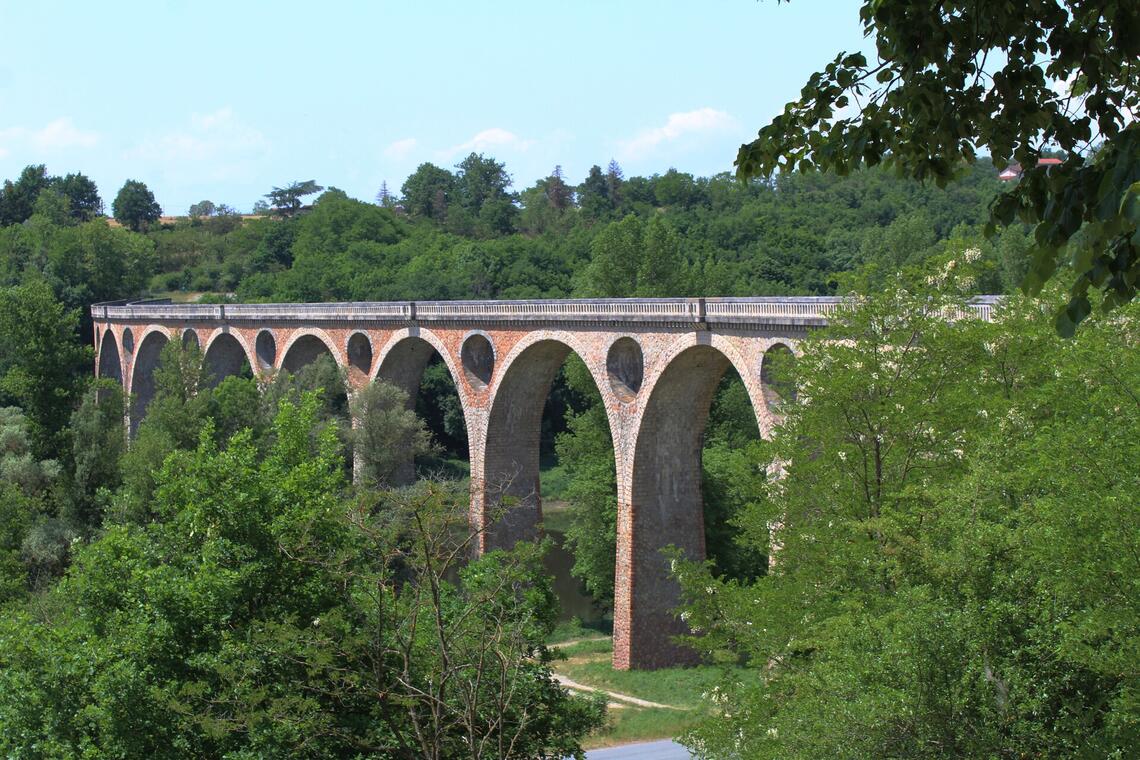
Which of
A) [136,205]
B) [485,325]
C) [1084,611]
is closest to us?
[1084,611]

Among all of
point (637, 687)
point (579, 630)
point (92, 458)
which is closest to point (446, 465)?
point (92, 458)

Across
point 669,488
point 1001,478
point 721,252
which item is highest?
point 721,252

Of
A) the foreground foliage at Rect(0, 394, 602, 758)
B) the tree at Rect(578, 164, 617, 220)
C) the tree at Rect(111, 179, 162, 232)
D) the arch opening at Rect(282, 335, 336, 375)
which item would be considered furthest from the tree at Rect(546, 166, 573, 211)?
the foreground foliage at Rect(0, 394, 602, 758)

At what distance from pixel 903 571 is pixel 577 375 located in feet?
97.6

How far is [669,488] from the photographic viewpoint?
92.9 ft

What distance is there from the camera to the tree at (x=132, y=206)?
106 metres

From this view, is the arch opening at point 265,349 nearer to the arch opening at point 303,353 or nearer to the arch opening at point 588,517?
the arch opening at point 303,353

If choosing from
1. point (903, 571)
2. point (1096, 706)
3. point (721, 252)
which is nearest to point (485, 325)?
point (903, 571)

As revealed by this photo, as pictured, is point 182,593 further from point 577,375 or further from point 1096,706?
point 577,375

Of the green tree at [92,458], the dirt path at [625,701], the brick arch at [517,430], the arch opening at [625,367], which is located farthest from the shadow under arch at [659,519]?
the green tree at [92,458]

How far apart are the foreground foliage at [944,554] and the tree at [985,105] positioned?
185 inches

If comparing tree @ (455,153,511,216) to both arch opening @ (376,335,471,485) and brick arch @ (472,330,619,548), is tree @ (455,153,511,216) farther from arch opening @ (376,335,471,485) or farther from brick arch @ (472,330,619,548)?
brick arch @ (472,330,619,548)

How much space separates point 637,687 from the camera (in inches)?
1069

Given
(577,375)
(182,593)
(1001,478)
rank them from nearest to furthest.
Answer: (1001,478) → (182,593) → (577,375)
